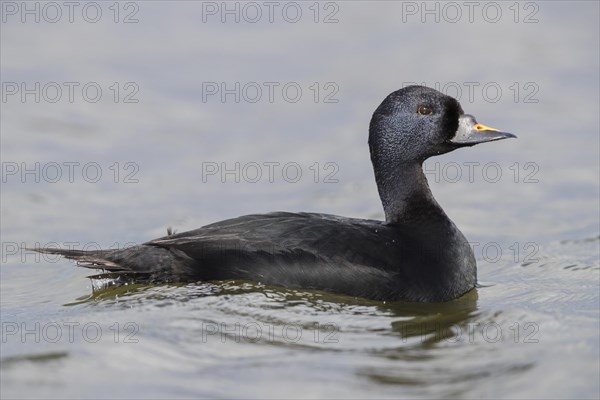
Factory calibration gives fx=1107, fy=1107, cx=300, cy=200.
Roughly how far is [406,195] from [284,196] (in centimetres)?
331

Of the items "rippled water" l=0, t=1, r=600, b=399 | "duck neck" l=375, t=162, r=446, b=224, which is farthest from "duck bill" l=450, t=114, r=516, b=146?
"rippled water" l=0, t=1, r=600, b=399

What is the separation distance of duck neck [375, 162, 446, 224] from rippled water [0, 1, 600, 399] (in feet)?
2.68

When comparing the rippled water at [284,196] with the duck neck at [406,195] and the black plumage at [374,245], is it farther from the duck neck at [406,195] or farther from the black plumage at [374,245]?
the duck neck at [406,195]

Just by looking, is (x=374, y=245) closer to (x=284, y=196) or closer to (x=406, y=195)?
(x=406, y=195)

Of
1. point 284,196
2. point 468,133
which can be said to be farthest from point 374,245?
point 284,196

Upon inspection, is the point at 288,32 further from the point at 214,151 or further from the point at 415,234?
the point at 415,234

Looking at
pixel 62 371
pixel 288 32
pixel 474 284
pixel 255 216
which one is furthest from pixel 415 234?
pixel 288 32

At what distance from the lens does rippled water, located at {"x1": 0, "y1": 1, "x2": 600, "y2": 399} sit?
256 inches

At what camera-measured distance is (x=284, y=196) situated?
11883 millimetres

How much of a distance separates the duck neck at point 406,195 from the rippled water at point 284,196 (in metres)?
0.82

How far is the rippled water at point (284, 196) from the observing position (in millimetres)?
6504

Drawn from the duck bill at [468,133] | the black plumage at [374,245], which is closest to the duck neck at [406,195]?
the black plumage at [374,245]

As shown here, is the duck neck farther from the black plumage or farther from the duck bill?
the duck bill

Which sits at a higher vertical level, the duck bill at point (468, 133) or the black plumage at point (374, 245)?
the duck bill at point (468, 133)
